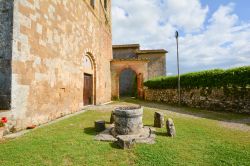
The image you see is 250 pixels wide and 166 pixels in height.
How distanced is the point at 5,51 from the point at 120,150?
4052 millimetres

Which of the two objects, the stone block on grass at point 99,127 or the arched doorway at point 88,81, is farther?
the arched doorway at point 88,81

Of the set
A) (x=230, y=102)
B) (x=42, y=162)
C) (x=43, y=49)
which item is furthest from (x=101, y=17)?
(x=42, y=162)

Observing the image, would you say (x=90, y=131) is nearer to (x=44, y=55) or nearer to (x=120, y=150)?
(x=120, y=150)

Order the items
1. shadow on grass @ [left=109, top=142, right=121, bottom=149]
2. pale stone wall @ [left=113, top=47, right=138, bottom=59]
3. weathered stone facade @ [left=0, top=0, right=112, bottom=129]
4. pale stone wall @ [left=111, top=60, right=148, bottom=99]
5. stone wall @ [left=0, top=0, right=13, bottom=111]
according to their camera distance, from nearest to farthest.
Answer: shadow on grass @ [left=109, top=142, right=121, bottom=149] → stone wall @ [left=0, top=0, right=13, bottom=111] → weathered stone facade @ [left=0, top=0, right=112, bottom=129] → pale stone wall @ [left=111, top=60, right=148, bottom=99] → pale stone wall @ [left=113, top=47, right=138, bottom=59]

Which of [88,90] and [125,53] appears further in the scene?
[125,53]

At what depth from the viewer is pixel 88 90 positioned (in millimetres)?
12688

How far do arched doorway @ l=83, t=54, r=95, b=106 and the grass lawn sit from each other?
22.5ft

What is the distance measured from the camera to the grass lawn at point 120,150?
367 centimetres

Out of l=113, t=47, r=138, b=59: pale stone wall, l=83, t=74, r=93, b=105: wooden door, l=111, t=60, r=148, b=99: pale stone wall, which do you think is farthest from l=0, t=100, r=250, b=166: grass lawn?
l=113, t=47, r=138, b=59: pale stone wall

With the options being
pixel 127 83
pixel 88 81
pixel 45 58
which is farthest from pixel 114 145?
pixel 127 83

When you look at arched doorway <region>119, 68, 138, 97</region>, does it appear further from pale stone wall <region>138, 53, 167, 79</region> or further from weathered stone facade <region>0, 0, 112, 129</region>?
weathered stone facade <region>0, 0, 112, 129</region>

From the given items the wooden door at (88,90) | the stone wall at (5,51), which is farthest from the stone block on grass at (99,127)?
the wooden door at (88,90)

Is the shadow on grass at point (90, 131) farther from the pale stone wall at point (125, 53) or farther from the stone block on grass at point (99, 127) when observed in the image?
the pale stone wall at point (125, 53)

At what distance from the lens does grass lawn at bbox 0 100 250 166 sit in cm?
367
